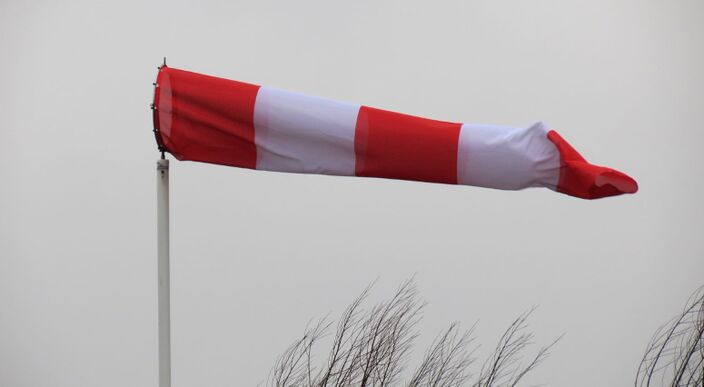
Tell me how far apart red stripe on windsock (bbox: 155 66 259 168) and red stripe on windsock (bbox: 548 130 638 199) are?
61 cm

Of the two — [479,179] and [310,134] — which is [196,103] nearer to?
[310,134]

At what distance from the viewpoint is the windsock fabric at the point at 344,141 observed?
165 cm

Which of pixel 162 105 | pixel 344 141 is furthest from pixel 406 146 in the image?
pixel 162 105

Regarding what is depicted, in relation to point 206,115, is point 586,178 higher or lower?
lower

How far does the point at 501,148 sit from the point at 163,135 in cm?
70

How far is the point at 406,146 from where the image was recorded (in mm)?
1729

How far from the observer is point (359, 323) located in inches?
103

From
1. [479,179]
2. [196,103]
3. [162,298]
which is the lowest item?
[162,298]

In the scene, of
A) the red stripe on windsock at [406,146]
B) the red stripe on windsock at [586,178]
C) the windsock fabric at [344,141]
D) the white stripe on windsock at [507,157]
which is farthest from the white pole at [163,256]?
the red stripe on windsock at [586,178]

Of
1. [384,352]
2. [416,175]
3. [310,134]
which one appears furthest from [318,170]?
[384,352]

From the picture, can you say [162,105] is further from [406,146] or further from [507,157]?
[507,157]

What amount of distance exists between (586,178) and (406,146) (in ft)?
1.15

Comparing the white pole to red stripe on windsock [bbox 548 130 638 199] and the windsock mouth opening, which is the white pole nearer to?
the windsock mouth opening

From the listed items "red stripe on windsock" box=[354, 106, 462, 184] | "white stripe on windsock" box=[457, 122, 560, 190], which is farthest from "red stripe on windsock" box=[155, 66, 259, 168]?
"white stripe on windsock" box=[457, 122, 560, 190]
